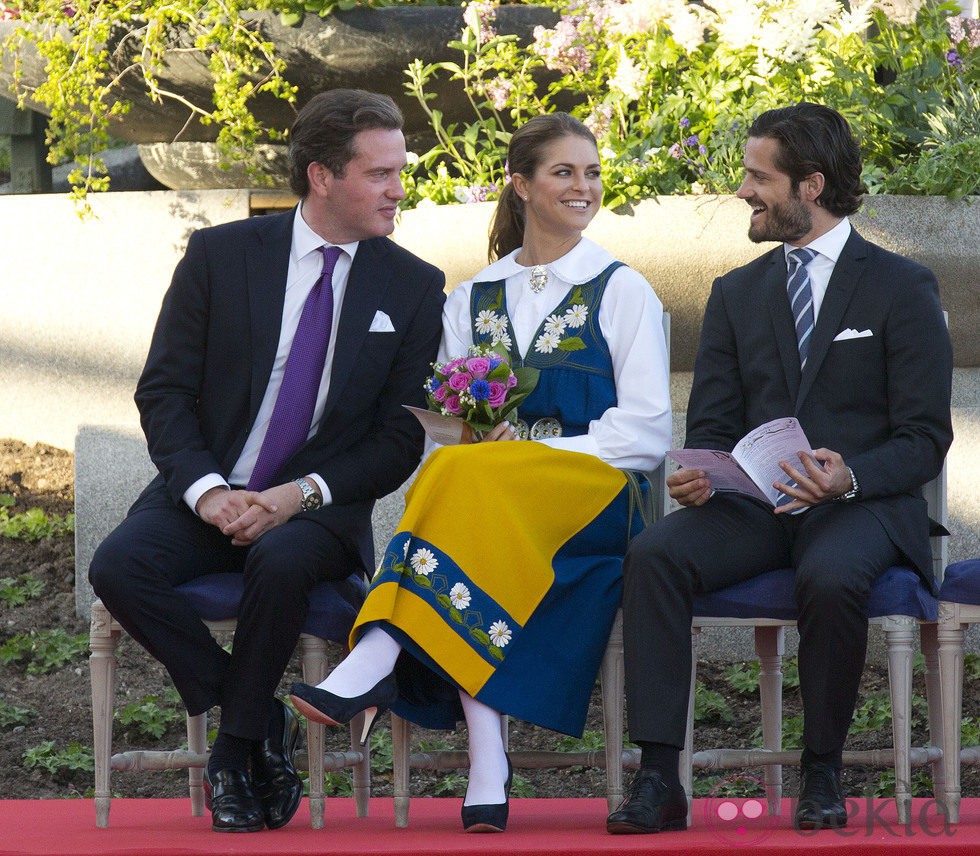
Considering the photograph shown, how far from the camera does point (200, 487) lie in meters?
3.18

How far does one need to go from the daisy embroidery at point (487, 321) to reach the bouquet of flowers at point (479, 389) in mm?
215

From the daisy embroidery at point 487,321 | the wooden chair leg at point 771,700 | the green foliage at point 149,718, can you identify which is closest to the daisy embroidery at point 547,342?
the daisy embroidery at point 487,321

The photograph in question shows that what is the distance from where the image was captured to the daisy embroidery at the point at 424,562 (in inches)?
116

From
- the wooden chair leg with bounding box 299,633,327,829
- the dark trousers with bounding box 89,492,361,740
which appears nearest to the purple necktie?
the dark trousers with bounding box 89,492,361,740

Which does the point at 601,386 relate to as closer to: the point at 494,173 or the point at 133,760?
the point at 133,760

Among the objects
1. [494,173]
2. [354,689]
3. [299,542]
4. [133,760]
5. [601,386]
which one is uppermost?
[494,173]

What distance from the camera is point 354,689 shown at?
2.85 meters

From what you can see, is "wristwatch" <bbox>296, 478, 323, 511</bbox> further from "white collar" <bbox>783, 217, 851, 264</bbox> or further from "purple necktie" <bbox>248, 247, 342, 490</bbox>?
"white collar" <bbox>783, 217, 851, 264</bbox>

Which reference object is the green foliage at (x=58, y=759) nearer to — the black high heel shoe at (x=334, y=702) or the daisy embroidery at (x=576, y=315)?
the black high heel shoe at (x=334, y=702)

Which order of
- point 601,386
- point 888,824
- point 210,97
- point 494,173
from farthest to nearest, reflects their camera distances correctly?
point 210,97 < point 494,173 < point 601,386 < point 888,824

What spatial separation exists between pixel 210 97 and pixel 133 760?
318cm

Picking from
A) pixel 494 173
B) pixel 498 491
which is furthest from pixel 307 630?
pixel 494 173

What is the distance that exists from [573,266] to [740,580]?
840 millimetres

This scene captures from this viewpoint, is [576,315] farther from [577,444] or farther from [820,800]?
[820,800]
